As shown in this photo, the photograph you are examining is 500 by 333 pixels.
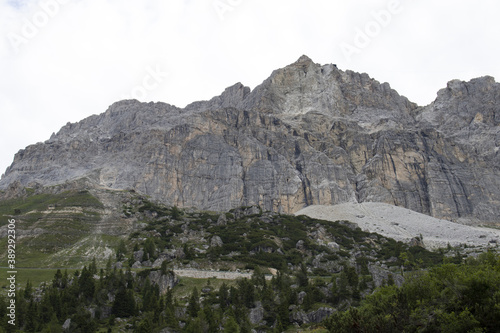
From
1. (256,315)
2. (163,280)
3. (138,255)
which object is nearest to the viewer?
(256,315)

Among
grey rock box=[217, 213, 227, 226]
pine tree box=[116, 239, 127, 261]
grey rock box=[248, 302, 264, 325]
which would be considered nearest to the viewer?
grey rock box=[248, 302, 264, 325]

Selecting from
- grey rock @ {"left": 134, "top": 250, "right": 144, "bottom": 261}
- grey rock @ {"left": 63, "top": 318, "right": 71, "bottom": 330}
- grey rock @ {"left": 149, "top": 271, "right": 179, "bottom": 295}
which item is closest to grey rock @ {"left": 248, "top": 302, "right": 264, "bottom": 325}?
grey rock @ {"left": 149, "top": 271, "right": 179, "bottom": 295}

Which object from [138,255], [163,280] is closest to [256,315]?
[163,280]

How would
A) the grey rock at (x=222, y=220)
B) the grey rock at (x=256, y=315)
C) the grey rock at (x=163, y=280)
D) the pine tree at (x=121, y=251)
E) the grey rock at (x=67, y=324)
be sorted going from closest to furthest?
the grey rock at (x=67, y=324), the grey rock at (x=256, y=315), the grey rock at (x=163, y=280), the pine tree at (x=121, y=251), the grey rock at (x=222, y=220)

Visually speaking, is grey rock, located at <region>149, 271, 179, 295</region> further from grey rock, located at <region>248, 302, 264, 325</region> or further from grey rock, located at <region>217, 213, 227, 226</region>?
grey rock, located at <region>217, 213, 227, 226</region>

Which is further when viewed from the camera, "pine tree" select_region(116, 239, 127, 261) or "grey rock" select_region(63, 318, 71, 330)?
"pine tree" select_region(116, 239, 127, 261)

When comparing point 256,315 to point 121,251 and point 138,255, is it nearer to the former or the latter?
point 138,255

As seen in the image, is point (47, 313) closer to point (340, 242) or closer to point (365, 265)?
point (365, 265)

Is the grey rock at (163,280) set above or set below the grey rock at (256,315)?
above

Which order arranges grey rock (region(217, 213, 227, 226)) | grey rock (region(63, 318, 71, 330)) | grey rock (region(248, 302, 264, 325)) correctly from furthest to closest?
grey rock (region(217, 213, 227, 226)) < grey rock (region(248, 302, 264, 325)) < grey rock (region(63, 318, 71, 330))

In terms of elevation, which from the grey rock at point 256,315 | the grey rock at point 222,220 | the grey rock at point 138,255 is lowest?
the grey rock at point 256,315

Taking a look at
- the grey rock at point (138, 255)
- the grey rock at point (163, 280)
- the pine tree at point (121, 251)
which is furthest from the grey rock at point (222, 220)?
the grey rock at point (163, 280)

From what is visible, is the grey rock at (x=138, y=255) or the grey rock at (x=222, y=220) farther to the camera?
the grey rock at (x=222, y=220)

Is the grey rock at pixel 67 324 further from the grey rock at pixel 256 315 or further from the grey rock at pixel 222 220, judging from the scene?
the grey rock at pixel 222 220
